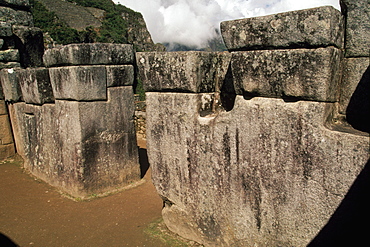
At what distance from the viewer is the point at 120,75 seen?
473 cm

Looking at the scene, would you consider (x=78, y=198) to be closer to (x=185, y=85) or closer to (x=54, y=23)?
(x=185, y=85)

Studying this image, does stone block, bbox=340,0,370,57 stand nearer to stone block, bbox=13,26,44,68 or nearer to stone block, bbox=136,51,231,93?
stone block, bbox=136,51,231,93

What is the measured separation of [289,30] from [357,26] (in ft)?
1.61

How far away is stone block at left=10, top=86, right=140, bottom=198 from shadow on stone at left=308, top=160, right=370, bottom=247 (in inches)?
143

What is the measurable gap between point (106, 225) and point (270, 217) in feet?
7.67

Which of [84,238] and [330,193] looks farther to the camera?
[84,238]

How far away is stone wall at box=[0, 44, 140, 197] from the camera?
4.40 metres

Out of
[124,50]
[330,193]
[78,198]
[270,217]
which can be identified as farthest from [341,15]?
[78,198]

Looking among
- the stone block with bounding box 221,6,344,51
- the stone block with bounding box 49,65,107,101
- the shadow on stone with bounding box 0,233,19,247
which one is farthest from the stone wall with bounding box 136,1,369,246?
the shadow on stone with bounding box 0,233,19,247

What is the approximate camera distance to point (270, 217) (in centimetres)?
238

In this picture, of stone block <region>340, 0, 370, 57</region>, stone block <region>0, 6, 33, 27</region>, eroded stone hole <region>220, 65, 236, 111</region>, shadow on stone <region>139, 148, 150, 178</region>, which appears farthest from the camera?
stone block <region>0, 6, 33, 27</region>

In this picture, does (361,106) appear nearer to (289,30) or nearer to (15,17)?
(289,30)

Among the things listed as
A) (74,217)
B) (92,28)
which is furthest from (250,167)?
(92,28)

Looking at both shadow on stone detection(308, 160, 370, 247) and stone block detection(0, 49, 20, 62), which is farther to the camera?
stone block detection(0, 49, 20, 62)
